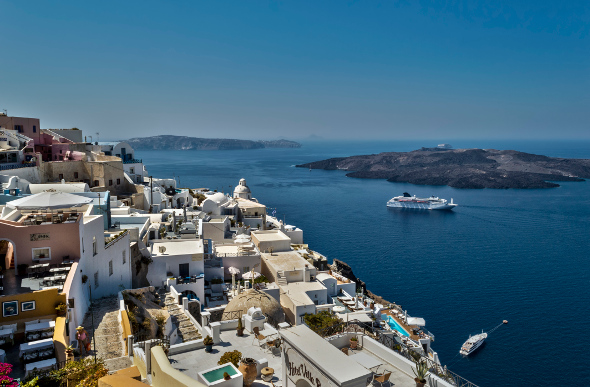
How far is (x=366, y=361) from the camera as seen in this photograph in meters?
9.74

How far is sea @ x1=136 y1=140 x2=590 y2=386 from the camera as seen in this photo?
28234mm

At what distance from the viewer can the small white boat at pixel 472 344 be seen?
2828 cm

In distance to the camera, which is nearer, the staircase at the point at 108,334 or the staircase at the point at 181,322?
the staircase at the point at 108,334

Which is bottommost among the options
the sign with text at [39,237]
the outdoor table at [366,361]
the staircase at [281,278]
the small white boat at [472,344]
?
the small white boat at [472,344]

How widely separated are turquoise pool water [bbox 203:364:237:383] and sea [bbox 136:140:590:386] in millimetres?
22119

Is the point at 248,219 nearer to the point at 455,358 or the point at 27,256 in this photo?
the point at 455,358

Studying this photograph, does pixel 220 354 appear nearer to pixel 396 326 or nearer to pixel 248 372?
pixel 248 372

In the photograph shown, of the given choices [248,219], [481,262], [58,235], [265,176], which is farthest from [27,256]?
[265,176]

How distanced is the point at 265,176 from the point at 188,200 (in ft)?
300

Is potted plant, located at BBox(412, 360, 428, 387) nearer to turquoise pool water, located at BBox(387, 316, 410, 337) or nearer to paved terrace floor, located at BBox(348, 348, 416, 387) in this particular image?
paved terrace floor, located at BBox(348, 348, 416, 387)

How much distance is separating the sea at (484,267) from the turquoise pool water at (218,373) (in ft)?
72.6

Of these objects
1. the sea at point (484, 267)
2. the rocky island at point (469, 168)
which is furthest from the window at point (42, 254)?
the rocky island at point (469, 168)

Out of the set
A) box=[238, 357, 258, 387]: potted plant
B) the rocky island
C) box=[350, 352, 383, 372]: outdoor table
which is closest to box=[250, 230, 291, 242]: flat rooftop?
box=[350, 352, 383, 372]: outdoor table

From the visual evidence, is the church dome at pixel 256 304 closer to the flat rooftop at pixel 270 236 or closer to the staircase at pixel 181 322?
the staircase at pixel 181 322
